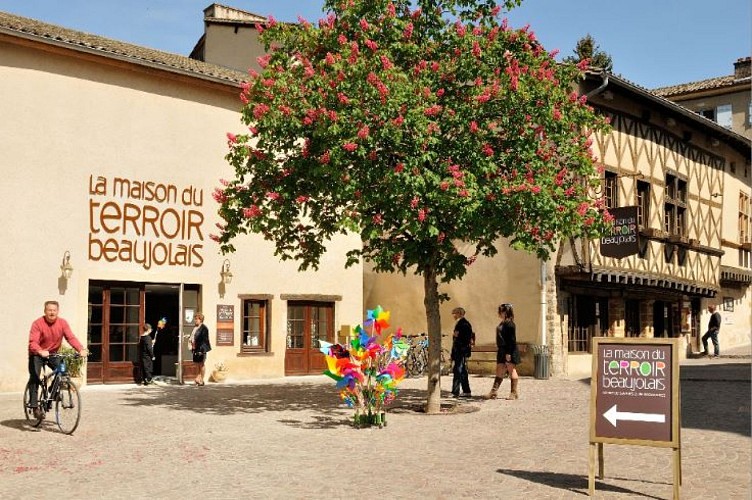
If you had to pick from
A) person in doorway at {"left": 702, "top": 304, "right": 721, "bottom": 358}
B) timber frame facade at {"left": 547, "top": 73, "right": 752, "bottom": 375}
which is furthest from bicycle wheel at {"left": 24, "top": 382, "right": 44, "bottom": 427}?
person in doorway at {"left": 702, "top": 304, "right": 721, "bottom": 358}

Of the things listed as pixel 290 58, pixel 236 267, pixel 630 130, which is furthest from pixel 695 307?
pixel 290 58

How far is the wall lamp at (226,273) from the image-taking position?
64.0ft

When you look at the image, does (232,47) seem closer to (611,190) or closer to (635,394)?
(611,190)

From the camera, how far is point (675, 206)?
24906mm

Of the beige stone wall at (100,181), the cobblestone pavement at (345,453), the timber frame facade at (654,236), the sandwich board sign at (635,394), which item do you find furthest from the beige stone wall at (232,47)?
the sandwich board sign at (635,394)

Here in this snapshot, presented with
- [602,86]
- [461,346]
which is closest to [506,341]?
[461,346]

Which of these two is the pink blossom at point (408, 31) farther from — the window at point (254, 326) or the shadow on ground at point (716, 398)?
the window at point (254, 326)

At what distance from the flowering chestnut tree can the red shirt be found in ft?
9.81

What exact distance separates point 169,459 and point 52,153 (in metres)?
10.0

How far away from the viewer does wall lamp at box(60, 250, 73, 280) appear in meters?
16.9

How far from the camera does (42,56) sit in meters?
17.0

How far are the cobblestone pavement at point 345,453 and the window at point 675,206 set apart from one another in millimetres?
10566

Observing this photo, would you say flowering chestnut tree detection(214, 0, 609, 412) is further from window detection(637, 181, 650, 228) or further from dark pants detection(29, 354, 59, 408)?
window detection(637, 181, 650, 228)

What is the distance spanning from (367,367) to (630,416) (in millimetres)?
5003
